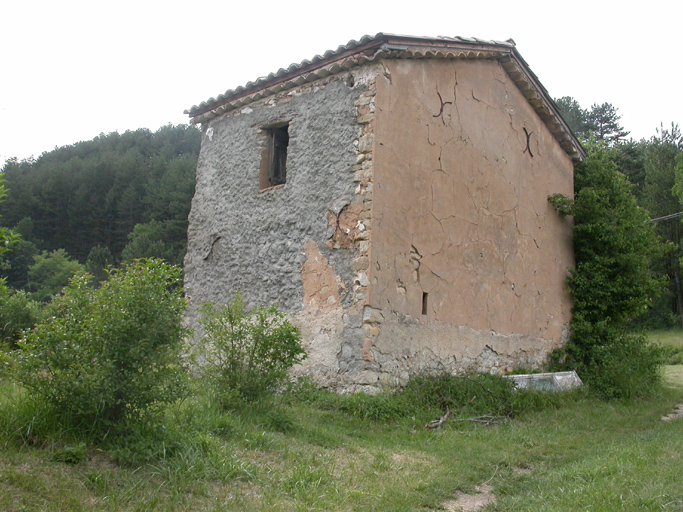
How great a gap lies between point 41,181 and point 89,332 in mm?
44943

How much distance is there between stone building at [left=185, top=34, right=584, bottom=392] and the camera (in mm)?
7707

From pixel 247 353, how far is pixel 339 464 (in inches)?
66.3

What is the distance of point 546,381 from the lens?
937 cm

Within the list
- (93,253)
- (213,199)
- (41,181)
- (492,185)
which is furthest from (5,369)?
(41,181)

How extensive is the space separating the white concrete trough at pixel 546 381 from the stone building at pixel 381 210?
0.53 meters

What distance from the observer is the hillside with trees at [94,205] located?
36812 millimetres

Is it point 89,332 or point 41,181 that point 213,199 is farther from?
point 41,181

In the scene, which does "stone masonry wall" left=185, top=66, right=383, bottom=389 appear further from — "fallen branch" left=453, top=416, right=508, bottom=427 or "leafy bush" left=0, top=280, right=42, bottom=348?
"leafy bush" left=0, top=280, right=42, bottom=348

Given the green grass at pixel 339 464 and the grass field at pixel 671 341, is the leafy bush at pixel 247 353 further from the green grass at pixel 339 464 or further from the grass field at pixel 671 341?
the grass field at pixel 671 341

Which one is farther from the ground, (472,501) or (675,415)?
(675,415)

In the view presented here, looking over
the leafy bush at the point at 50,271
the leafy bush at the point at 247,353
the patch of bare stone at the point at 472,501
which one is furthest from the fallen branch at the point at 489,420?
the leafy bush at the point at 50,271

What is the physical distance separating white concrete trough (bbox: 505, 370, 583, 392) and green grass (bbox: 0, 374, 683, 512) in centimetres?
158

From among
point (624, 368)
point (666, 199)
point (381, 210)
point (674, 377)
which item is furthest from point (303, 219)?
point (666, 199)

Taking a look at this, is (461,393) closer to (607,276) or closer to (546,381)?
(546,381)
